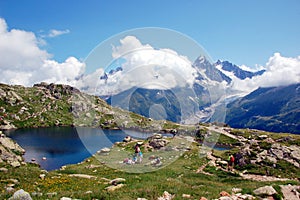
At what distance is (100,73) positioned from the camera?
2650 centimetres

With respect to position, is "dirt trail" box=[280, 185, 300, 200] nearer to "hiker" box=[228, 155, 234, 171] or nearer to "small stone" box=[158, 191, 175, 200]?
"small stone" box=[158, 191, 175, 200]

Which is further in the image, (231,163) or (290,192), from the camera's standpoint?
(231,163)

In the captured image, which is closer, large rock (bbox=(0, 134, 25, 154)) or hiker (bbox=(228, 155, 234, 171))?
hiker (bbox=(228, 155, 234, 171))

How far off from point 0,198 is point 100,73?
14.9 metres

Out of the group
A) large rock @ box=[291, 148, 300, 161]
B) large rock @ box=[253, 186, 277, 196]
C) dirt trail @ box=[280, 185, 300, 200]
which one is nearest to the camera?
large rock @ box=[253, 186, 277, 196]

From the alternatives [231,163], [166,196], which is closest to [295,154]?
[231,163]

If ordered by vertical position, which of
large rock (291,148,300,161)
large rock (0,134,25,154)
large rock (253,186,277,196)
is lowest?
large rock (0,134,25,154)

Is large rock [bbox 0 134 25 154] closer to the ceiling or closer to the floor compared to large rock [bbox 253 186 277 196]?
closer to the floor

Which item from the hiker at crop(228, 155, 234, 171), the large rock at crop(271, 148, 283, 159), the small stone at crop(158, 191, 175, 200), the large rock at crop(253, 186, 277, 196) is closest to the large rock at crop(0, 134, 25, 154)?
the hiker at crop(228, 155, 234, 171)

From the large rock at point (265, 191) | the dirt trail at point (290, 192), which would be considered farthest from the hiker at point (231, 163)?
the large rock at point (265, 191)

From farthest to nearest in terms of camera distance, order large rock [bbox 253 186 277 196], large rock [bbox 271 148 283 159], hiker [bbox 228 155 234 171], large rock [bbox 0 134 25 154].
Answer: large rock [bbox 0 134 25 154] → large rock [bbox 271 148 283 159] → hiker [bbox 228 155 234 171] → large rock [bbox 253 186 277 196]

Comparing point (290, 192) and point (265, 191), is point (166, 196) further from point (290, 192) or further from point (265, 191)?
point (290, 192)

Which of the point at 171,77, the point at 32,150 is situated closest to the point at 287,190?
the point at 171,77

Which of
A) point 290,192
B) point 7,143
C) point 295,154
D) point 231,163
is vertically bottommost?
point 7,143
